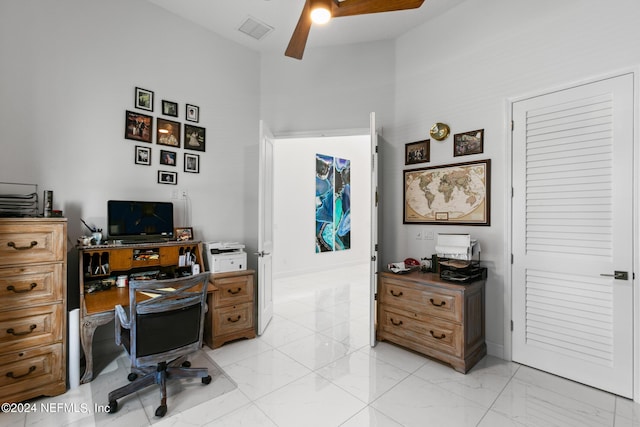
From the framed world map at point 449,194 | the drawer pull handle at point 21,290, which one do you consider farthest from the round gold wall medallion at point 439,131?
the drawer pull handle at point 21,290

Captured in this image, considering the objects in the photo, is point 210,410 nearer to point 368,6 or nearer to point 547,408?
point 547,408

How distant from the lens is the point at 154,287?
1937mm

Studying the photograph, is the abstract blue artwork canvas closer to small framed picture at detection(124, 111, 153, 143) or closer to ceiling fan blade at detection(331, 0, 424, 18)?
small framed picture at detection(124, 111, 153, 143)

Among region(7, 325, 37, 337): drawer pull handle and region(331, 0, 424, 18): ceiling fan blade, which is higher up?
region(331, 0, 424, 18): ceiling fan blade

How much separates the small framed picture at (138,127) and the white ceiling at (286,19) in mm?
1274

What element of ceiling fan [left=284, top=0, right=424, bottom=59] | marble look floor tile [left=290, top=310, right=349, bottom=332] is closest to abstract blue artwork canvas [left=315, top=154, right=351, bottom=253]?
marble look floor tile [left=290, top=310, right=349, bottom=332]

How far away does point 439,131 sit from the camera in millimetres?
3154

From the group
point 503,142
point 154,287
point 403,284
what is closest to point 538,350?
point 403,284

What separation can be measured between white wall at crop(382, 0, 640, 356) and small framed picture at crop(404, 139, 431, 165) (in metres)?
0.06

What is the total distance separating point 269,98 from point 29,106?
2.45m

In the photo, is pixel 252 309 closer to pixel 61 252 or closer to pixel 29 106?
pixel 61 252

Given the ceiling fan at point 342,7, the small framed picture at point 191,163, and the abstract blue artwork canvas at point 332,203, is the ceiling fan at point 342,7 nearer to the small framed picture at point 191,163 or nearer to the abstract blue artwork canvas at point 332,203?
the small framed picture at point 191,163

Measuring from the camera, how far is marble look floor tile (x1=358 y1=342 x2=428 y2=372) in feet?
8.76

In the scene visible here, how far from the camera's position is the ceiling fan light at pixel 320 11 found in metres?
1.80
